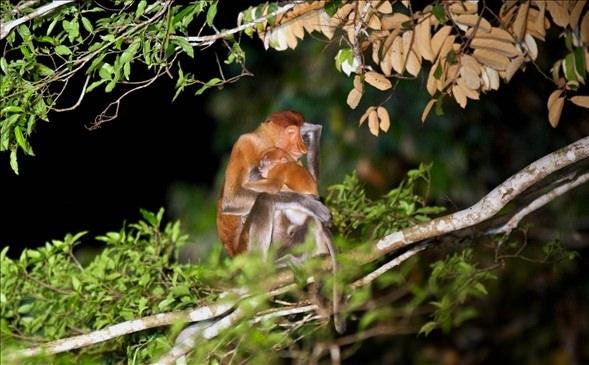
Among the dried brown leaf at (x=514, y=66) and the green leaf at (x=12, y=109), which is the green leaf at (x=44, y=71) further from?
the dried brown leaf at (x=514, y=66)

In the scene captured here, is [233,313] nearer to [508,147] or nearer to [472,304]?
[508,147]

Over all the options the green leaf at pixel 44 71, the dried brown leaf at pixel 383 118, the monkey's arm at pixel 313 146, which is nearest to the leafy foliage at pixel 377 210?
the monkey's arm at pixel 313 146

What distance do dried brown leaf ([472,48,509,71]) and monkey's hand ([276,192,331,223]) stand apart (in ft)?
3.94

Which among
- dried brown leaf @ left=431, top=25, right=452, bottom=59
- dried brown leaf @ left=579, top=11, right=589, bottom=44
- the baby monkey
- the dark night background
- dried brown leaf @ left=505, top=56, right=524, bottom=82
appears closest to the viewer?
dried brown leaf @ left=579, top=11, right=589, bottom=44

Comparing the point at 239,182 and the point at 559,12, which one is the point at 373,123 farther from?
the point at 239,182

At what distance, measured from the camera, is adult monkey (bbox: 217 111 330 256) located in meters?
4.51

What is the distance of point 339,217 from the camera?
4.82m

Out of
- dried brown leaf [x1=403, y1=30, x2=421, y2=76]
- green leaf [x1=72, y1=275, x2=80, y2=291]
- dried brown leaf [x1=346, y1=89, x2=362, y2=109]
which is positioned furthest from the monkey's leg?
dried brown leaf [x1=403, y1=30, x2=421, y2=76]

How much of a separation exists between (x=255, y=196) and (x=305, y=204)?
251 millimetres

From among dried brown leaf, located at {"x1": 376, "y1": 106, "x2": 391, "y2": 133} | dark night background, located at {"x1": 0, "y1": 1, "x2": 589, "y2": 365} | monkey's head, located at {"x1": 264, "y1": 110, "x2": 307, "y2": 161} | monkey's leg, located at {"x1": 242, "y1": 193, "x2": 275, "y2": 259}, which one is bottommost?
dark night background, located at {"x1": 0, "y1": 1, "x2": 589, "y2": 365}

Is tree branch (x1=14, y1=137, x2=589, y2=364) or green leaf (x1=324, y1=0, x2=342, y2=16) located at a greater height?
green leaf (x1=324, y1=0, x2=342, y2=16)

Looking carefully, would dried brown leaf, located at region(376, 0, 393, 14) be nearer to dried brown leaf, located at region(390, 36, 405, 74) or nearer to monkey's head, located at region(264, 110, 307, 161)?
dried brown leaf, located at region(390, 36, 405, 74)

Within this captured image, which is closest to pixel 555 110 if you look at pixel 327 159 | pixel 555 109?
pixel 555 109

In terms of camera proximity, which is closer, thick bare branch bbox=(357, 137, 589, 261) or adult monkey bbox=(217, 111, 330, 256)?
thick bare branch bbox=(357, 137, 589, 261)
